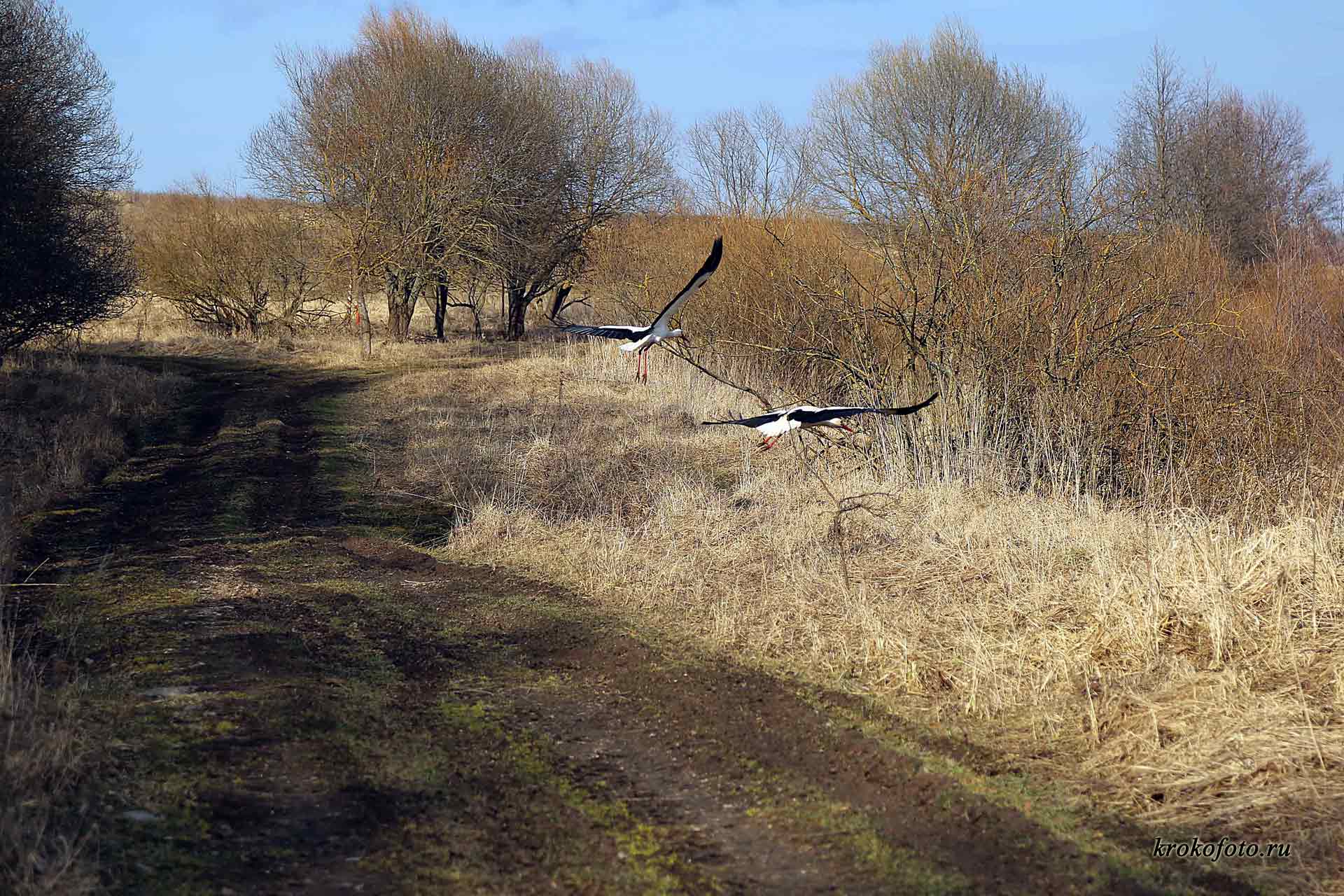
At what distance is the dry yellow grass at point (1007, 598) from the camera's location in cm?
373

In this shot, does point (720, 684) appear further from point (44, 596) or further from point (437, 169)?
point (437, 169)

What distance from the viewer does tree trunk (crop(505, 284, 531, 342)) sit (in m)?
28.1

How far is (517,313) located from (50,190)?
1340 centimetres

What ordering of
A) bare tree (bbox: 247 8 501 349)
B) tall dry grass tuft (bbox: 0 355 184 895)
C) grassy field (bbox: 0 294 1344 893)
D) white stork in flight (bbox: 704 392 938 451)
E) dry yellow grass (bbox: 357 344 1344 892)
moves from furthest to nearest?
1. bare tree (bbox: 247 8 501 349)
2. white stork in flight (bbox: 704 392 938 451)
3. dry yellow grass (bbox: 357 344 1344 892)
4. grassy field (bbox: 0 294 1344 893)
5. tall dry grass tuft (bbox: 0 355 184 895)

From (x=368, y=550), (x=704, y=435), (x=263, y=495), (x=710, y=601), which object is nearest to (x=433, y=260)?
(x=704, y=435)

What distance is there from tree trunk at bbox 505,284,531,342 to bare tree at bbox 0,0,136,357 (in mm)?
9949

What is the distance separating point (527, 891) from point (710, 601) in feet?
10.9

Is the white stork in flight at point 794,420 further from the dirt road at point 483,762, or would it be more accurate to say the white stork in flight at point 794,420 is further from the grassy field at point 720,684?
the dirt road at point 483,762

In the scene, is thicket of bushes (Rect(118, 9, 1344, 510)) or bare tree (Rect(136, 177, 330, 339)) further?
bare tree (Rect(136, 177, 330, 339))

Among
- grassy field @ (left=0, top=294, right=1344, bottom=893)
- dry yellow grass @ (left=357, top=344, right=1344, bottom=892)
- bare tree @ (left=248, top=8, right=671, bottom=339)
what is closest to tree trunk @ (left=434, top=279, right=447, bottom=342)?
bare tree @ (left=248, top=8, right=671, bottom=339)

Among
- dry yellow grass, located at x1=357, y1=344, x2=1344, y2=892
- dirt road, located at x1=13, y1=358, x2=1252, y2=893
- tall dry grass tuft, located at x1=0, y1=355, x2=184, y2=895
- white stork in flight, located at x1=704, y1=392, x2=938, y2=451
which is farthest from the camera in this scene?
white stork in flight, located at x1=704, y1=392, x2=938, y2=451

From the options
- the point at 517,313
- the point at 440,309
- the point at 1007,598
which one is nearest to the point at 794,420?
the point at 1007,598

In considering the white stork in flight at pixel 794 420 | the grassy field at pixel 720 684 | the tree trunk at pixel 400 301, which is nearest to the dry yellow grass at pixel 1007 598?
the grassy field at pixel 720 684

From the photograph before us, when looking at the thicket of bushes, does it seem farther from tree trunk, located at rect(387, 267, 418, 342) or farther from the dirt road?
the dirt road
